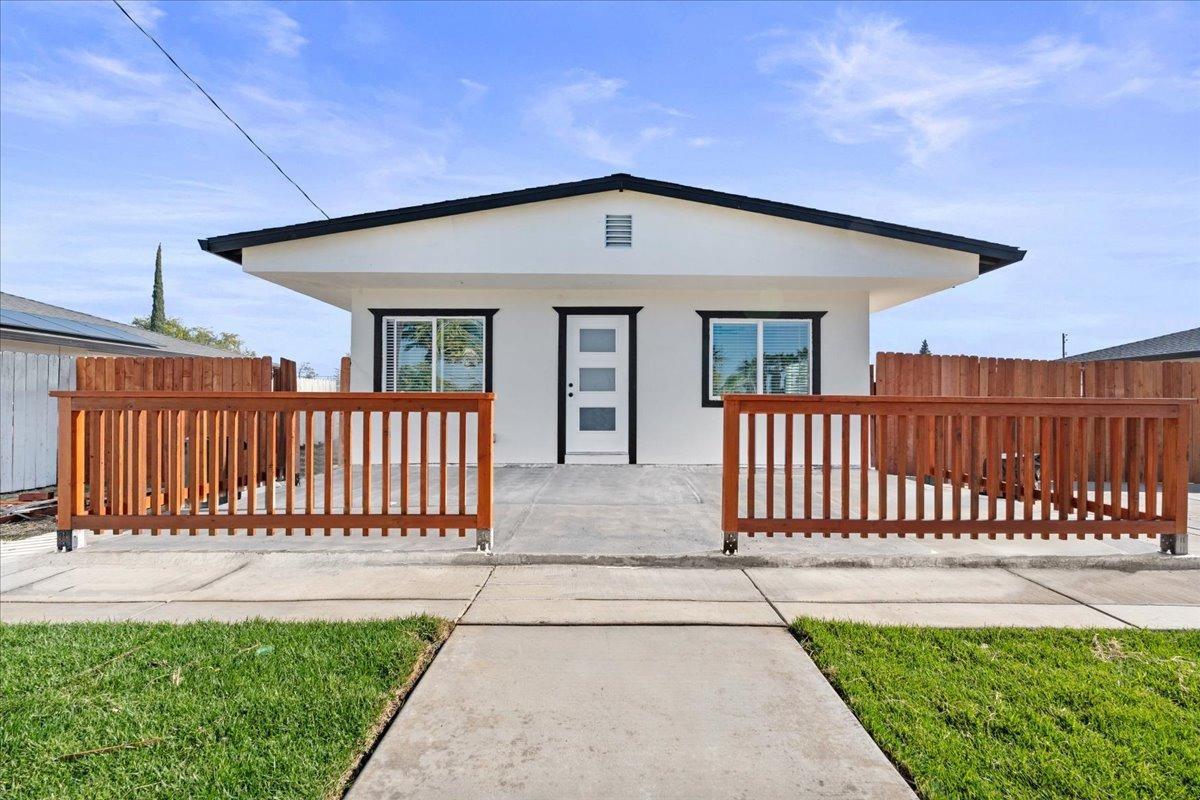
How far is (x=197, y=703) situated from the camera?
7.36 ft

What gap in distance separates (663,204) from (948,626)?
20.8ft

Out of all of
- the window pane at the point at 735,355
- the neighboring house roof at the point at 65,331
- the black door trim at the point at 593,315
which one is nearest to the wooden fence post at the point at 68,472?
the black door trim at the point at 593,315

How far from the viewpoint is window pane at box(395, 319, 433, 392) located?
9109mm

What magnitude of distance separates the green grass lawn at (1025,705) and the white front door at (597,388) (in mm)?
6287

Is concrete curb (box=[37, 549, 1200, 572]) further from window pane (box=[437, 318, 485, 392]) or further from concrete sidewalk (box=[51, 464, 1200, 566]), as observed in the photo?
window pane (box=[437, 318, 485, 392])

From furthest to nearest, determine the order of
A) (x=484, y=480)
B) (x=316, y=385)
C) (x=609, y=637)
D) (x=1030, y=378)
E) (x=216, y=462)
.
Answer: (x=316, y=385) < (x=1030, y=378) < (x=216, y=462) < (x=484, y=480) < (x=609, y=637)

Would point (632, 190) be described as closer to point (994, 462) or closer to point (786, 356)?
point (786, 356)

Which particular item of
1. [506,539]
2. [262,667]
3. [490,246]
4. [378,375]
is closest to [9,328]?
[378,375]

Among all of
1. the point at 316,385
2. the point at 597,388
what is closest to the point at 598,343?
the point at 597,388

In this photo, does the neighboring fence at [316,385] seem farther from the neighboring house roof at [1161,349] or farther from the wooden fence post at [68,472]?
the neighboring house roof at [1161,349]

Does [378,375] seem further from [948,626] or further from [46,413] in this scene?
[948,626]

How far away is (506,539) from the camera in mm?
4699

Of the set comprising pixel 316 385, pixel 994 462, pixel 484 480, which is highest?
pixel 316 385

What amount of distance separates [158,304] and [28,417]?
29228 millimetres
